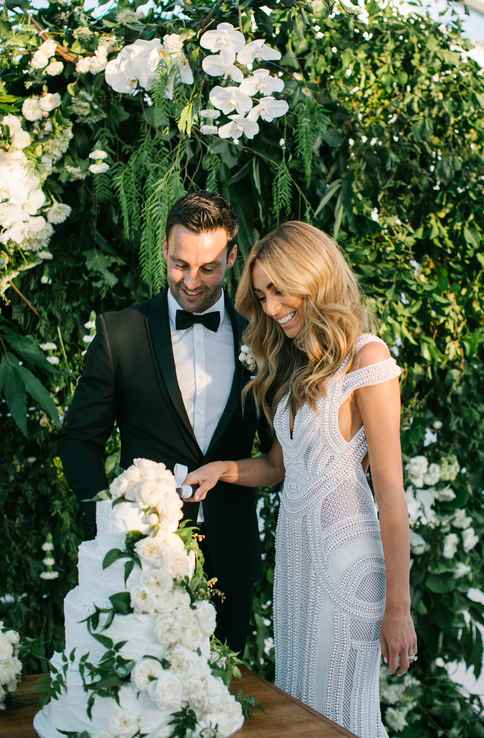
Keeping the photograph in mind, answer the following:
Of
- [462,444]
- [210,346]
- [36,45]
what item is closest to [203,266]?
[210,346]

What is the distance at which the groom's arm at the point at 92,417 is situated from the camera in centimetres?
246

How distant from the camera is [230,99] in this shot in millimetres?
2738

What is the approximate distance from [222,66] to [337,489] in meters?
1.24

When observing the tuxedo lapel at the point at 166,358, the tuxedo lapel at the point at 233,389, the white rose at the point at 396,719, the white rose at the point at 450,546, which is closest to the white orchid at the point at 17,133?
the tuxedo lapel at the point at 166,358

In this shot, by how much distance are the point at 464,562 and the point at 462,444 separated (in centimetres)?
39

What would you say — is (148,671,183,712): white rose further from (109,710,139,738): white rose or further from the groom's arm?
the groom's arm

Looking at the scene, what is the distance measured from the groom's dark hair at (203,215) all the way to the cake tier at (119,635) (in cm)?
108

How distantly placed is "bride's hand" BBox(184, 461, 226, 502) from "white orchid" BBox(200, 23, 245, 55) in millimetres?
1146

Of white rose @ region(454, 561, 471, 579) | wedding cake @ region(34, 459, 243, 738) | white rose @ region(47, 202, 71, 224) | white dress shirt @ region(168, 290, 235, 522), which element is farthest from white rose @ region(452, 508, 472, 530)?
wedding cake @ region(34, 459, 243, 738)

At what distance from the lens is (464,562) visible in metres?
3.29

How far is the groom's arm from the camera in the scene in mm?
2461

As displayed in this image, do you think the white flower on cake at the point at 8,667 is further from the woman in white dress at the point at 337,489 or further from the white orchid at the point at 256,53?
the white orchid at the point at 256,53

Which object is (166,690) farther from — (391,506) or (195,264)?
(195,264)

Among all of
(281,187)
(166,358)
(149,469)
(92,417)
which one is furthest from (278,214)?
(149,469)
